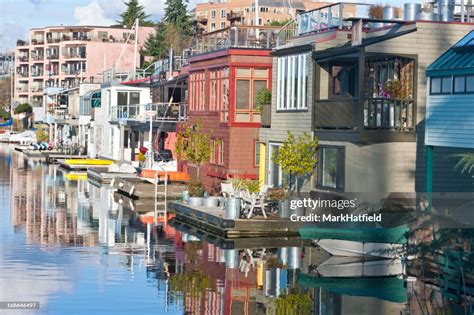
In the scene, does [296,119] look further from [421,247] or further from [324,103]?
[421,247]

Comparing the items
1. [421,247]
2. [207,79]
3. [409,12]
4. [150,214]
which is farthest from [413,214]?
[207,79]

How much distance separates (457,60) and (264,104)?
13389mm

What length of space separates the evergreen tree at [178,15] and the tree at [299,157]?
102m

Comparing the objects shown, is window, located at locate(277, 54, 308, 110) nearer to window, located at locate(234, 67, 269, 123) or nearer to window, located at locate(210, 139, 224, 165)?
window, located at locate(234, 67, 269, 123)

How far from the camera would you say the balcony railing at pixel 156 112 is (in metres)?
57.4

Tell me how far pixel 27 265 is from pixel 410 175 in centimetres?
1355

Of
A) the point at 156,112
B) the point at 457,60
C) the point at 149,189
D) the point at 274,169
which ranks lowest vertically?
→ the point at 149,189

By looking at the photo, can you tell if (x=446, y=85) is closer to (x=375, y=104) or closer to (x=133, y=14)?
(x=375, y=104)

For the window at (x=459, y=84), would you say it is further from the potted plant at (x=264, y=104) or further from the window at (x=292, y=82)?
the potted plant at (x=264, y=104)

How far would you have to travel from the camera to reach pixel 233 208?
3425 centimetres

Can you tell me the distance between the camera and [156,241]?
34.6m

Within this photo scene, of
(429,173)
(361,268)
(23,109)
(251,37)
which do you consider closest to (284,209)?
(429,173)

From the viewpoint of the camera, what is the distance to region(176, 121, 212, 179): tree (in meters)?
47.8

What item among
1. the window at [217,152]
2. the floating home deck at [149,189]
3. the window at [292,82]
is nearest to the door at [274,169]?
the window at [292,82]
